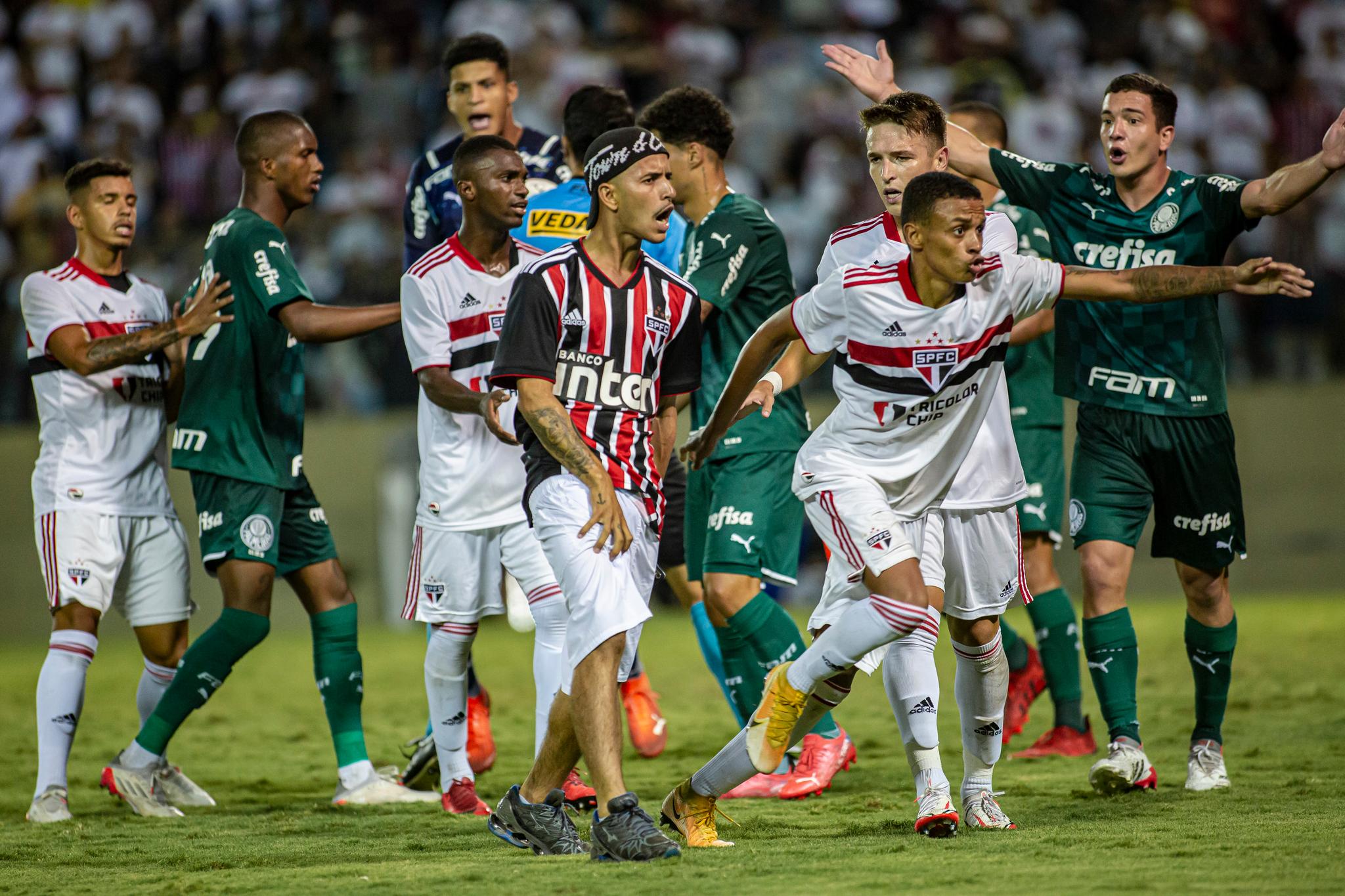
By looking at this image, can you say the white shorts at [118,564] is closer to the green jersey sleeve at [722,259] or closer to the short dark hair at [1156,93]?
the green jersey sleeve at [722,259]

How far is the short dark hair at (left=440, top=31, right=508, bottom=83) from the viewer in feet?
24.5

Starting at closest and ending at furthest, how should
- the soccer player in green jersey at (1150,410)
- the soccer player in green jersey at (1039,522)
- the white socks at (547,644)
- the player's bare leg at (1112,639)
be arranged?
the white socks at (547,644) < the player's bare leg at (1112,639) < the soccer player in green jersey at (1150,410) < the soccer player in green jersey at (1039,522)

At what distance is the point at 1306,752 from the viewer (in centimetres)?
646

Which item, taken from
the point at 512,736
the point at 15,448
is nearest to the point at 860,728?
the point at 512,736

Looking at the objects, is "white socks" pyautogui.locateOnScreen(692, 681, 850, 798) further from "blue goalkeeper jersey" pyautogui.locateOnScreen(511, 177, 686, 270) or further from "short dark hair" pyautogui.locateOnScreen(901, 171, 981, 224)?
"blue goalkeeper jersey" pyautogui.locateOnScreen(511, 177, 686, 270)

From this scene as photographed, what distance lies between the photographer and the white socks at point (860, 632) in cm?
465

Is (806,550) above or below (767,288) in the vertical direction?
below

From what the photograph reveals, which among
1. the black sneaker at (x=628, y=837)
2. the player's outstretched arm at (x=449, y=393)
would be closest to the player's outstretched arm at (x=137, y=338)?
the player's outstretched arm at (x=449, y=393)

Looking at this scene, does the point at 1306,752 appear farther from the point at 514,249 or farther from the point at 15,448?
the point at 15,448

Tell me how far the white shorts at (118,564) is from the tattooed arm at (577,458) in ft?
8.60

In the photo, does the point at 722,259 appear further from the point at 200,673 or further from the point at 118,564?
the point at 118,564

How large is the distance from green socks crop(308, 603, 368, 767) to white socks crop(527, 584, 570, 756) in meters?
1.02

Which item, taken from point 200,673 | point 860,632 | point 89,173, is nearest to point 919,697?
point 860,632

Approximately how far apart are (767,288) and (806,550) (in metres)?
6.89
